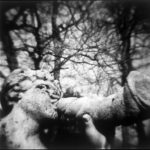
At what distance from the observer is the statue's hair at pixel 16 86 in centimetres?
159

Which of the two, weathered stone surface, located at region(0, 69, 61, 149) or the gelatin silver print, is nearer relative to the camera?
weathered stone surface, located at region(0, 69, 61, 149)

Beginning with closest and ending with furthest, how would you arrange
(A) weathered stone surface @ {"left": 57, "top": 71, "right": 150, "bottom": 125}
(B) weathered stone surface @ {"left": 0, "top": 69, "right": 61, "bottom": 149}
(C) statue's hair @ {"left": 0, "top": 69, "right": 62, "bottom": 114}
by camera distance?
(A) weathered stone surface @ {"left": 57, "top": 71, "right": 150, "bottom": 125} → (B) weathered stone surface @ {"left": 0, "top": 69, "right": 61, "bottom": 149} → (C) statue's hair @ {"left": 0, "top": 69, "right": 62, "bottom": 114}

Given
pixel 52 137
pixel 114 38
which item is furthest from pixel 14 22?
pixel 52 137

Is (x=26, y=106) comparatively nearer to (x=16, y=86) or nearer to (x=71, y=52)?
(x=16, y=86)

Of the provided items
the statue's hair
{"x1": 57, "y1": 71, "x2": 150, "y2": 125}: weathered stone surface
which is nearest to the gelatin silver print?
the statue's hair

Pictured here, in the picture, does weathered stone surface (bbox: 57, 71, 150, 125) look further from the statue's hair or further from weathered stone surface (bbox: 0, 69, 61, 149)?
the statue's hair

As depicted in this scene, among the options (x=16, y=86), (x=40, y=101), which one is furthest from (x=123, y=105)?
(x=16, y=86)

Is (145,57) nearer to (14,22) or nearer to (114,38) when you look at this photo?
(114,38)

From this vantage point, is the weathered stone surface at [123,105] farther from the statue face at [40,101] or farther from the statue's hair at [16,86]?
the statue's hair at [16,86]

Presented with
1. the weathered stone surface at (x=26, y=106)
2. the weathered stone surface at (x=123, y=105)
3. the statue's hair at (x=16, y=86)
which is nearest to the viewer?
the weathered stone surface at (x=123, y=105)

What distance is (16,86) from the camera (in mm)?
1611

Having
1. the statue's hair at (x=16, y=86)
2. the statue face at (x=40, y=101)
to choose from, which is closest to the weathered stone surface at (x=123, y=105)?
the statue face at (x=40, y=101)

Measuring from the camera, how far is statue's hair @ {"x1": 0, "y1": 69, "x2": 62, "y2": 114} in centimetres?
159

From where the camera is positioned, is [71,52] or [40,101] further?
[71,52]
